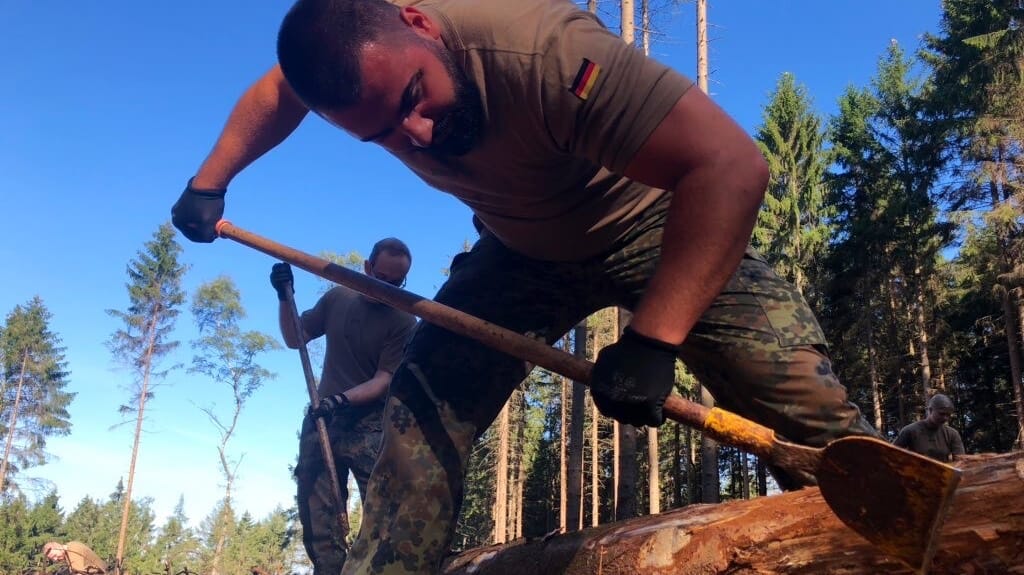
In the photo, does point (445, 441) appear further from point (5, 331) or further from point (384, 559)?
point (5, 331)

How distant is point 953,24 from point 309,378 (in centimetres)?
2223

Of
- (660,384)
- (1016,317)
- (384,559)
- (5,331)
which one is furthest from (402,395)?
(5,331)

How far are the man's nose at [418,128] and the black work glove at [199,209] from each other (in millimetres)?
1318

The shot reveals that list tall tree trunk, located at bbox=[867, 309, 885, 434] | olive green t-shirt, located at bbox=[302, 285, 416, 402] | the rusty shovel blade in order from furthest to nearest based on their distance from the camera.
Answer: tall tree trunk, located at bbox=[867, 309, 885, 434] < olive green t-shirt, located at bbox=[302, 285, 416, 402] < the rusty shovel blade

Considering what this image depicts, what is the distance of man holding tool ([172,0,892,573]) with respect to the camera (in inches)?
64.7

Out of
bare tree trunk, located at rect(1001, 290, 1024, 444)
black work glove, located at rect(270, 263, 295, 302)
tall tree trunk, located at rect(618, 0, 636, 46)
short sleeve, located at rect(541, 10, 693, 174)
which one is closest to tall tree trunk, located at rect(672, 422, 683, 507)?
bare tree trunk, located at rect(1001, 290, 1024, 444)

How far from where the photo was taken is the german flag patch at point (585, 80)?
1.66 metres

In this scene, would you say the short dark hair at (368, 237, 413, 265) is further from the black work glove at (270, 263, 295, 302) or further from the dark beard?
the dark beard

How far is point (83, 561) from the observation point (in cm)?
930

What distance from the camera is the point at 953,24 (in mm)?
20094

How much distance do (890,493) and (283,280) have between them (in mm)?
4010

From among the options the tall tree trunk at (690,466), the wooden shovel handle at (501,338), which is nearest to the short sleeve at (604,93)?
the wooden shovel handle at (501,338)

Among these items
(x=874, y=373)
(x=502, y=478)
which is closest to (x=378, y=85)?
(x=874, y=373)

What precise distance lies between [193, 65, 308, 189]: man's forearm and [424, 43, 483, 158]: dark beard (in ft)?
2.65
